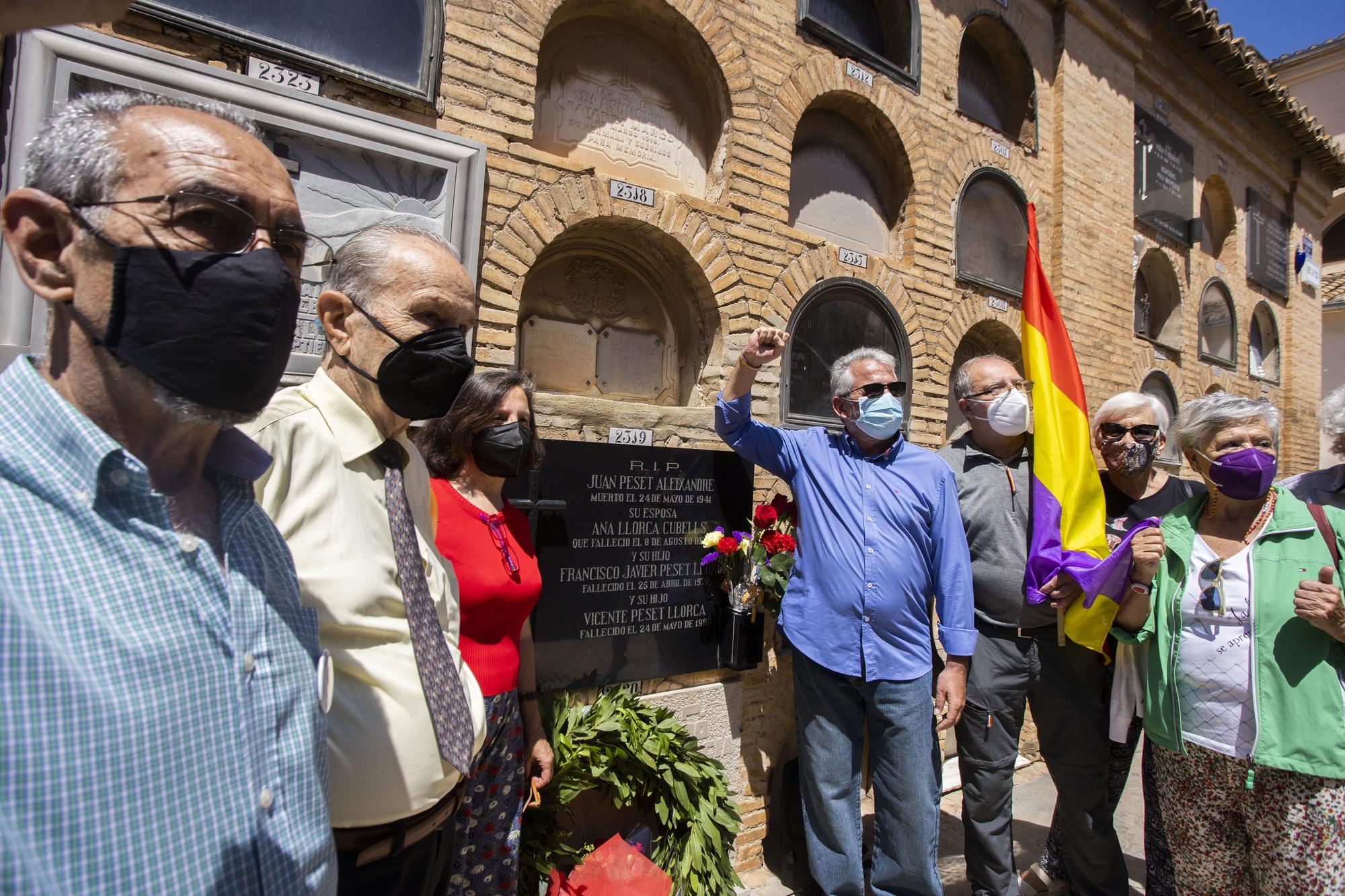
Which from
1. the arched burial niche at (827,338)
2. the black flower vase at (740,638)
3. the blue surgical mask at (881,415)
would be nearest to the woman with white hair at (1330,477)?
the blue surgical mask at (881,415)

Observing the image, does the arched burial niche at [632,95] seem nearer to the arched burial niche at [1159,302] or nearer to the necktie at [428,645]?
the necktie at [428,645]

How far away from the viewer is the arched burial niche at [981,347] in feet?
18.5

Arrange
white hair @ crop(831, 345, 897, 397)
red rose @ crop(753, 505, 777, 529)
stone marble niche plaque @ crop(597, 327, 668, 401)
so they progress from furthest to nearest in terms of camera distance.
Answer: stone marble niche plaque @ crop(597, 327, 668, 401) < red rose @ crop(753, 505, 777, 529) < white hair @ crop(831, 345, 897, 397)

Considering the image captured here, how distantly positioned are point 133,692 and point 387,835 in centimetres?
69

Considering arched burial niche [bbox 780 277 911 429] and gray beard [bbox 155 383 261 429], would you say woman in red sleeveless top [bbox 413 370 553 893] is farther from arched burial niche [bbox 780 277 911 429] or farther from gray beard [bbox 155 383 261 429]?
arched burial niche [bbox 780 277 911 429]

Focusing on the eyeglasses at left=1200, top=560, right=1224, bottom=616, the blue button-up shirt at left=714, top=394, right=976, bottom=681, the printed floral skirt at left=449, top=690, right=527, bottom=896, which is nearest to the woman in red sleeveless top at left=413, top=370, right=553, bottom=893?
the printed floral skirt at left=449, top=690, right=527, bottom=896

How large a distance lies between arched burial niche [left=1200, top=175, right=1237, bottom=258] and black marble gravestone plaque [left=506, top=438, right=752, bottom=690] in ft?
27.0

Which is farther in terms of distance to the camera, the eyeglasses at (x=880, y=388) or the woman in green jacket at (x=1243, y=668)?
the eyeglasses at (x=880, y=388)

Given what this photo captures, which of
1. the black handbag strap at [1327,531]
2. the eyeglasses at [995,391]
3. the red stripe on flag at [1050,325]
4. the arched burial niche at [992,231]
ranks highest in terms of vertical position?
the arched burial niche at [992,231]

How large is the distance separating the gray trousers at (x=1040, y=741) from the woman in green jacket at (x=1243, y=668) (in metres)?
0.42

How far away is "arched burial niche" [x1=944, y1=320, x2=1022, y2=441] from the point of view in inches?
222

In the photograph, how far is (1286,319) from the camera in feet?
32.1

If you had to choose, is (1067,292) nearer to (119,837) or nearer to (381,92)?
(381,92)

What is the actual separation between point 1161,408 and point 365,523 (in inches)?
131
